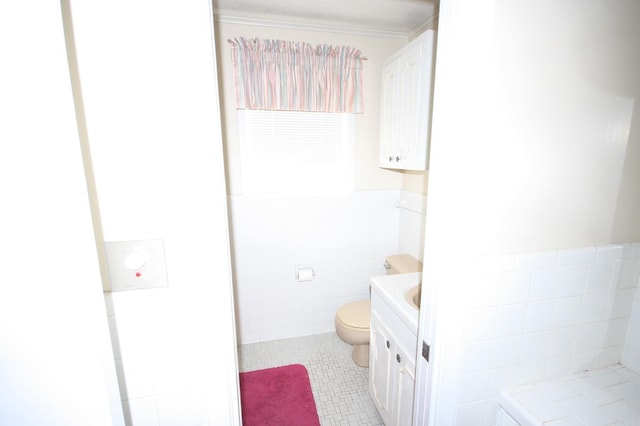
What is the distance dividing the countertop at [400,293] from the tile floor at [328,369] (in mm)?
850

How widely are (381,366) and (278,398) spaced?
0.79m

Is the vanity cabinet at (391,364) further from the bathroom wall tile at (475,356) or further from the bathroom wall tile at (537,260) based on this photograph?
the bathroom wall tile at (537,260)

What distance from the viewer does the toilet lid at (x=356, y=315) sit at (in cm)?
190

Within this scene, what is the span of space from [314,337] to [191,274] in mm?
2000

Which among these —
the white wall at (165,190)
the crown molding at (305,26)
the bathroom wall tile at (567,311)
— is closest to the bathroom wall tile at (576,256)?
the bathroom wall tile at (567,311)

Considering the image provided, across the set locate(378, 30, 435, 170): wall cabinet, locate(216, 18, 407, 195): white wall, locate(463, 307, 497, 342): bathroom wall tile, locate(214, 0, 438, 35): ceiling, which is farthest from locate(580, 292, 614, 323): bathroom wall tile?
locate(214, 0, 438, 35): ceiling

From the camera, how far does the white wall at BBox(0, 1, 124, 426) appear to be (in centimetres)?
45

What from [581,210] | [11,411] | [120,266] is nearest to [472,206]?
[581,210]

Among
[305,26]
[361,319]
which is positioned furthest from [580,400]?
[305,26]

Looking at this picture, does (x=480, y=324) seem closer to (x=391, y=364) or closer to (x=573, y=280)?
(x=573, y=280)

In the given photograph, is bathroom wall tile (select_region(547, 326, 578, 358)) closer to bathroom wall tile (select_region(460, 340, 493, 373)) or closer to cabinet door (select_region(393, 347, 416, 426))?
bathroom wall tile (select_region(460, 340, 493, 373))

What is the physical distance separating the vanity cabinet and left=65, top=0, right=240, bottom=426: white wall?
2.44 ft

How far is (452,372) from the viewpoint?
2.94 ft

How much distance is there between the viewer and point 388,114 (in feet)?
6.73
